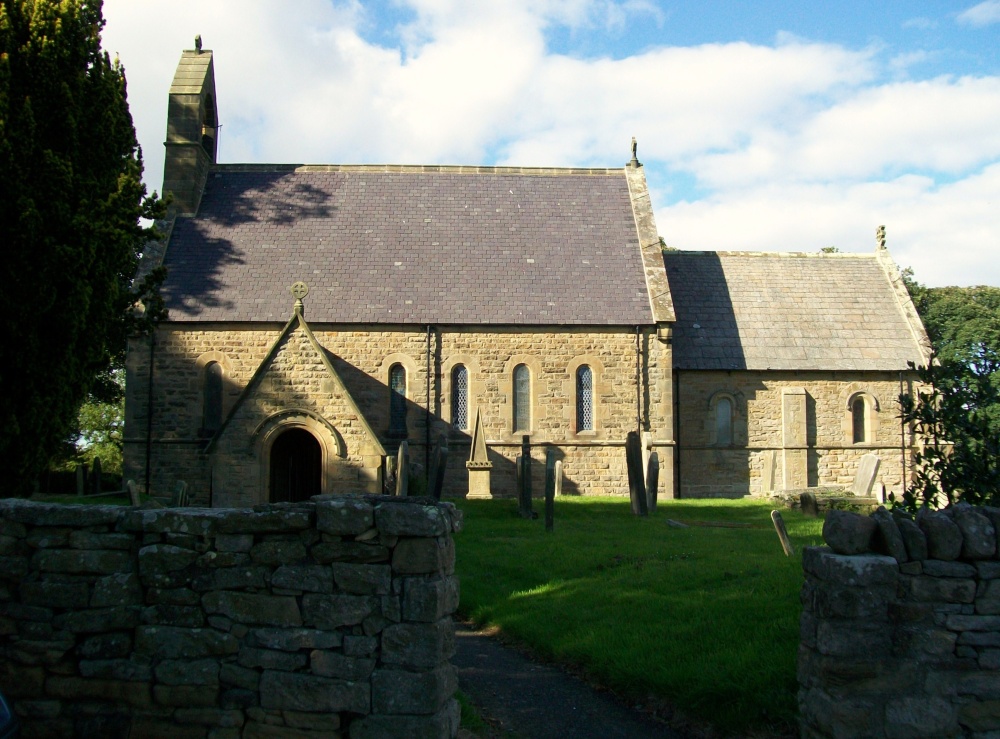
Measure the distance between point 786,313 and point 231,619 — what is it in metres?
26.8

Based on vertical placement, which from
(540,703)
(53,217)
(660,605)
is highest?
(53,217)

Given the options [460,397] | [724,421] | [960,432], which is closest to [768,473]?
[724,421]

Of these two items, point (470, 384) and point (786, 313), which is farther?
point (786, 313)

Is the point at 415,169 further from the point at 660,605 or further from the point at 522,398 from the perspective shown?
the point at 660,605

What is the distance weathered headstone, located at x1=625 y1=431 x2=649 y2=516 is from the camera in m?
20.3

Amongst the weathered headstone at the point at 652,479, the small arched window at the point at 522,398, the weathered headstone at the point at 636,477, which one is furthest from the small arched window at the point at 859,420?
the weathered headstone at the point at 636,477

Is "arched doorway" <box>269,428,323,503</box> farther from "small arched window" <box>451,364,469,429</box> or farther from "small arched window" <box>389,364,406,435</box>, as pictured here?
"small arched window" <box>451,364,469,429</box>

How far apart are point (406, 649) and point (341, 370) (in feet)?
66.6

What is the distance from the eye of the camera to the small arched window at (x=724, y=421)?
92.9 feet

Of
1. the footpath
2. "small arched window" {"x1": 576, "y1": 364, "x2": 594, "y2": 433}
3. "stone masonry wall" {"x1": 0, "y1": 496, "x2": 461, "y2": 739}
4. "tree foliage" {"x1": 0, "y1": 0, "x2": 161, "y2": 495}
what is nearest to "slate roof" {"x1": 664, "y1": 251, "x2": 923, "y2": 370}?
"small arched window" {"x1": 576, "y1": 364, "x2": 594, "y2": 433}

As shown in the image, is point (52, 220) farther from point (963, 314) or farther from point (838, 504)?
point (963, 314)

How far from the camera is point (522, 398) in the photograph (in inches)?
1048

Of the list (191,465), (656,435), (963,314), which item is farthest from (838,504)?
(963,314)

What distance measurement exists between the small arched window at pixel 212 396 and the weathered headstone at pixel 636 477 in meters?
12.0
